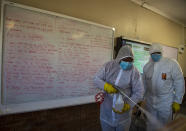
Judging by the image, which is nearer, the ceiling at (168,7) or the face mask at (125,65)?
the face mask at (125,65)

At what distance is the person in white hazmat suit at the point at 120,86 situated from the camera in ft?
4.20

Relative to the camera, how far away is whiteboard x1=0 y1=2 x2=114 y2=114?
1301 mm

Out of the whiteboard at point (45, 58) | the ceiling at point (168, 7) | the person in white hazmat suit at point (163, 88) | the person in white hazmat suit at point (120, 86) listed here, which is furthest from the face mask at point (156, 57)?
the ceiling at point (168, 7)

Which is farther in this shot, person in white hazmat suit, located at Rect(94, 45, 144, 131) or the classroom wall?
the classroom wall

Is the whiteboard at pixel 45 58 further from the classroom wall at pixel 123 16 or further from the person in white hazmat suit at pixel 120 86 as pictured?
the person in white hazmat suit at pixel 120 86

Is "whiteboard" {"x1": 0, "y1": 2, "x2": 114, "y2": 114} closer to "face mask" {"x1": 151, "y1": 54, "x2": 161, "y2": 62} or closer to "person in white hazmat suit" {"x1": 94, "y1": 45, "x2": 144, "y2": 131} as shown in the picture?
"person in white hazmat suit" {"x1": 94, "y1": 45, "x2": 144, "y2": 131}

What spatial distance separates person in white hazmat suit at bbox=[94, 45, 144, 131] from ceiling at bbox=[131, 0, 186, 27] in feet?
5.71

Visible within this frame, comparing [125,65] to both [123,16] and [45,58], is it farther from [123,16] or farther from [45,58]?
[123,16]

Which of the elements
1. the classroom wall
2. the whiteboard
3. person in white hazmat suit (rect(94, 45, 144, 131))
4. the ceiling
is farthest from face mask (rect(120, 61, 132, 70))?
the ceiling

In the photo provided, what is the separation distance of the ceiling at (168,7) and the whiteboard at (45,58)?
1359 millimetres

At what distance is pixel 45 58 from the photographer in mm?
1497

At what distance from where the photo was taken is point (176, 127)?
1.10 m

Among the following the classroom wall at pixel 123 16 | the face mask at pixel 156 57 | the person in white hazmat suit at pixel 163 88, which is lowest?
the person in white hazmat suit at pixel 163 88

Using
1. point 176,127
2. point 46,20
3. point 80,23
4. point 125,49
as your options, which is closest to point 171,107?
point 176,127
